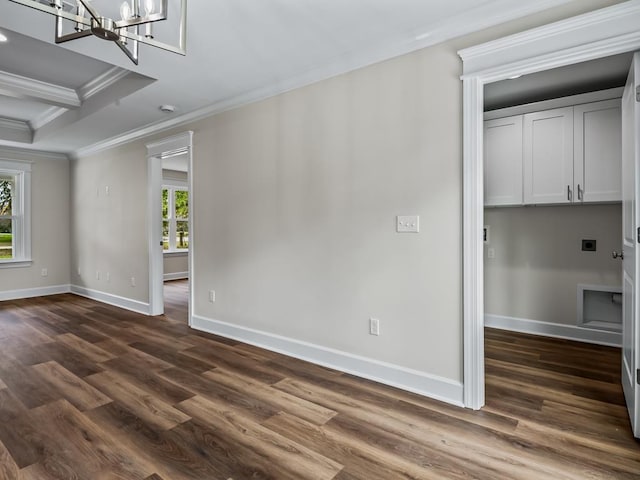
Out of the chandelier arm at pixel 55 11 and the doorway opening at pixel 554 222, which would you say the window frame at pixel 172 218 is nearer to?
the doorway opening at pixel 554 222

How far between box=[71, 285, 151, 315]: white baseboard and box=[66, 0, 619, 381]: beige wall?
1.33m

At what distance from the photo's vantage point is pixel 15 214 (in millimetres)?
6117

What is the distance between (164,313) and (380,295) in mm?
3476

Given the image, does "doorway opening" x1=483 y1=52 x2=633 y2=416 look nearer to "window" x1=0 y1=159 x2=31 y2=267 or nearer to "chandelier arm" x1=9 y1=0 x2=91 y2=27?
"chandelier arm" x1=9 y1=0 x2=91 y2=27

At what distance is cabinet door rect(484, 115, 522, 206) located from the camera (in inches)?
149

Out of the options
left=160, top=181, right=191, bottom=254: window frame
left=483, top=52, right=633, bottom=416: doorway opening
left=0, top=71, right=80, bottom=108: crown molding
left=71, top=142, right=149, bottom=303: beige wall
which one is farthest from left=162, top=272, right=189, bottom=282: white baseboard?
left=483, top=52, right=633, bottom=416: doorway opening

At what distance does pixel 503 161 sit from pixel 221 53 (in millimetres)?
2975

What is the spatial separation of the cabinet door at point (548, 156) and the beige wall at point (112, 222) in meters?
4.62

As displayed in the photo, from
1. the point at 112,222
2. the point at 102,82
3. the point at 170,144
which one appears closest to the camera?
the point at 102,82

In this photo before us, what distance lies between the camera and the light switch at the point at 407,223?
254 cm

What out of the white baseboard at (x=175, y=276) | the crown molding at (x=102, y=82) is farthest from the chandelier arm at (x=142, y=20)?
the white baseboard at (x=175, y=276)

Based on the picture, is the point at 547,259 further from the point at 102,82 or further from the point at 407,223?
A: the point at 102,82

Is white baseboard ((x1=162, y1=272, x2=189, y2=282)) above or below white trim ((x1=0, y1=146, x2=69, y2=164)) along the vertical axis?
below

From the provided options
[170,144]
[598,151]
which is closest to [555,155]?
[598,151]
